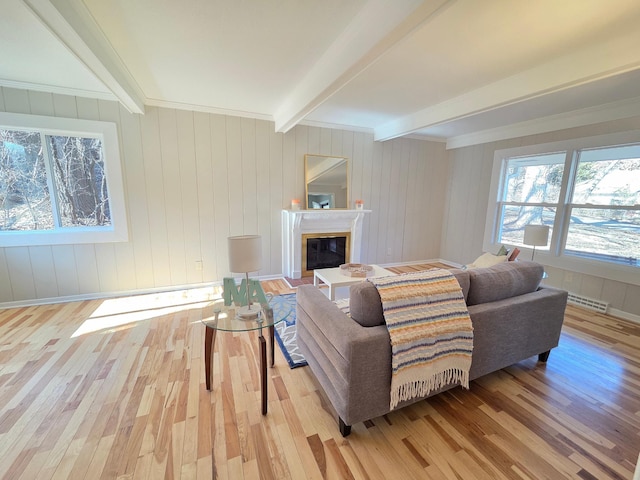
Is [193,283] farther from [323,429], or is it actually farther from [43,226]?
[323,429]

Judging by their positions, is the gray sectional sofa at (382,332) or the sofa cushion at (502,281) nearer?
the gray sectional sofa at (382,332)

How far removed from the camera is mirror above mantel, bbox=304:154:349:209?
Result: 407 cm

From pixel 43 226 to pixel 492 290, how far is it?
4.74 meters

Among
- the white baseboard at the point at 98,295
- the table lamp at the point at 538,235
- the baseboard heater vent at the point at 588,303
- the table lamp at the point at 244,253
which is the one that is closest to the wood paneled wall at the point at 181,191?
the white baseboard at the point at 98,295

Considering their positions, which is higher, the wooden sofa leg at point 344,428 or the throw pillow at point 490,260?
the throw pillow at point 490,260

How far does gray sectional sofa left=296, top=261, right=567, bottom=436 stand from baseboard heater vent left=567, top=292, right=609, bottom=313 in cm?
181

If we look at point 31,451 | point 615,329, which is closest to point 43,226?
point 31,451

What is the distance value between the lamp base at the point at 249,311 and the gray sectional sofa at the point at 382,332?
1.09 feet

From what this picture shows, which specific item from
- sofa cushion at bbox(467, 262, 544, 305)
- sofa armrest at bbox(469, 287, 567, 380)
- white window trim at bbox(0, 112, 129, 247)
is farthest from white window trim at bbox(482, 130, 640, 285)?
white window trim at bbox(0, 112, 129, 247)

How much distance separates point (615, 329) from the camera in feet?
8.87

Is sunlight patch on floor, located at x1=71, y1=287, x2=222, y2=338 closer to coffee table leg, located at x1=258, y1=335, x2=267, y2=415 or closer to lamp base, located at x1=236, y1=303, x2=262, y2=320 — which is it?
lamp base, located at x1=236, y1=303, x2=262, y2=320

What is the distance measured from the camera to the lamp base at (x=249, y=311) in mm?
1769

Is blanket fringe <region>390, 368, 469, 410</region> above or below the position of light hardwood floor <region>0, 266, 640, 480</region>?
above

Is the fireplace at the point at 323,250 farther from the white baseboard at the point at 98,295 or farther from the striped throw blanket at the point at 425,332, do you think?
the striped throw blanket at the point at 425,332
